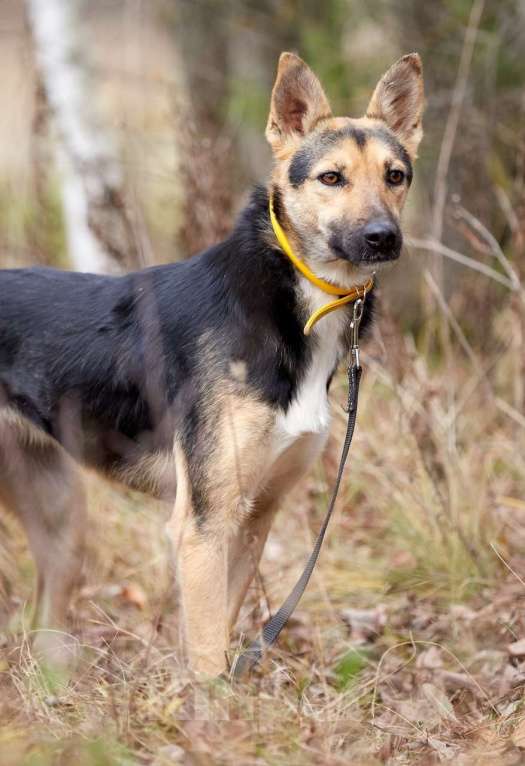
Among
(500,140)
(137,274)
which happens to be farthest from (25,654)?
(500,140)

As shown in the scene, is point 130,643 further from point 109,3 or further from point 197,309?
point 109,3

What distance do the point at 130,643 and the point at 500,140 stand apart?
15.1 feet

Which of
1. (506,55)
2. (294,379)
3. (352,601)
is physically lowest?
(352,601)

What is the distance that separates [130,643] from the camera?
14.2 ft

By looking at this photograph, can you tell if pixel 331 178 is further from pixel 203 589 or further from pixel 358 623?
pixel 358 623

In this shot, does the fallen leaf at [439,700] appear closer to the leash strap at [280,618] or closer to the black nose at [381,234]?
the leash strap at [280,618]

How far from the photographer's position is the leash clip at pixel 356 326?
3607mm

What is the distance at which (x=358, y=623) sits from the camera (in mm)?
4566

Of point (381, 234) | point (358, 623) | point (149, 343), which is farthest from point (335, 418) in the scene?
point (381, 234)

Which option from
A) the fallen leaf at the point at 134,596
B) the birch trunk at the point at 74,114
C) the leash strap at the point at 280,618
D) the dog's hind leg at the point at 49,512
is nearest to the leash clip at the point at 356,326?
the leash strap at the point at 280,618

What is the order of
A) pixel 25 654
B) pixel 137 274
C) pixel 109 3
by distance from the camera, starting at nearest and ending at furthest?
pixel 25 654 → pixel 137 274 → pixel 109 3

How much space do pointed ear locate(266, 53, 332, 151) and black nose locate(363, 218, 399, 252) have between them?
716mm

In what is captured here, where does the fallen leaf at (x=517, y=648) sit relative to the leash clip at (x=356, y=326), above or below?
below

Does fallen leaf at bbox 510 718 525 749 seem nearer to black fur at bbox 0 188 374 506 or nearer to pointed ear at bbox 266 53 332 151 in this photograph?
black fur at bbox 0 188 374 506
